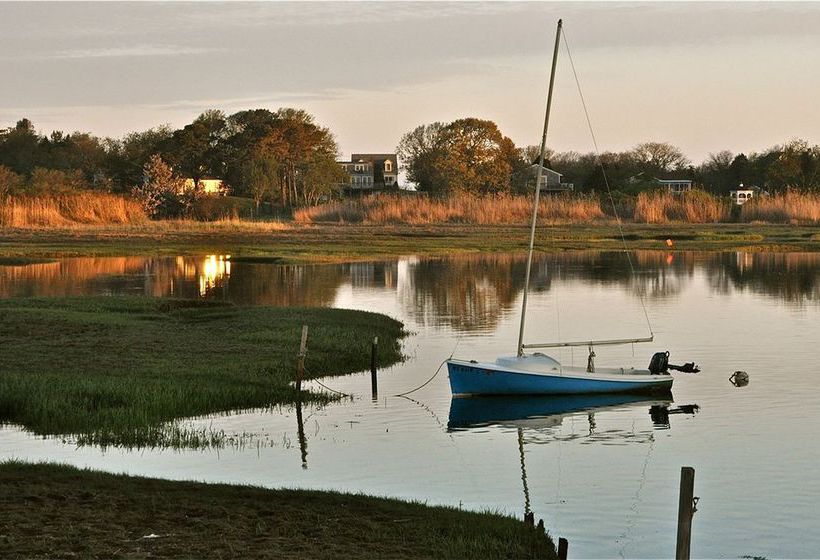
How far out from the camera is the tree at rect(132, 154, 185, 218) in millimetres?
148500

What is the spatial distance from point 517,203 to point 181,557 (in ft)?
412

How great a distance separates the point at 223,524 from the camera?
61.6 ft

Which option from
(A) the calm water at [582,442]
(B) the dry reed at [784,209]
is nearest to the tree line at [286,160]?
(B) the dry reed at [784,209]

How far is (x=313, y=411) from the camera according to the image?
103 feet

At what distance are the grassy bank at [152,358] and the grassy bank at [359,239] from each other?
41.3m

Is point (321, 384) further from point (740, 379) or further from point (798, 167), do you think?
point (798, 167)

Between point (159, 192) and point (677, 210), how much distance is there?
194 ft

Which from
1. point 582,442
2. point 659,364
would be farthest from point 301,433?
point 659,364

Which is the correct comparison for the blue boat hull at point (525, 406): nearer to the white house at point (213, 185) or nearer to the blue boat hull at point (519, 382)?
the blue boat hull at point (519, 382)

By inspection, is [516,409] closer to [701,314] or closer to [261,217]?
[701,314]

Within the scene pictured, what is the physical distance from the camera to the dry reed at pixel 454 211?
140375mm

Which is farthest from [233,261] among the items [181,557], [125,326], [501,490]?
[181,557]

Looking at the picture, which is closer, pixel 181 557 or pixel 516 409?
pixel 181 557

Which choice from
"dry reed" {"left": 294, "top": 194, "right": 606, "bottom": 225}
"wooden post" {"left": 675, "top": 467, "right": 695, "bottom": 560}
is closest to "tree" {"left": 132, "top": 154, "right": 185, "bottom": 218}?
"dry reed" {"left": 294, "top": 194, "right": 606, "bottom": 225}
